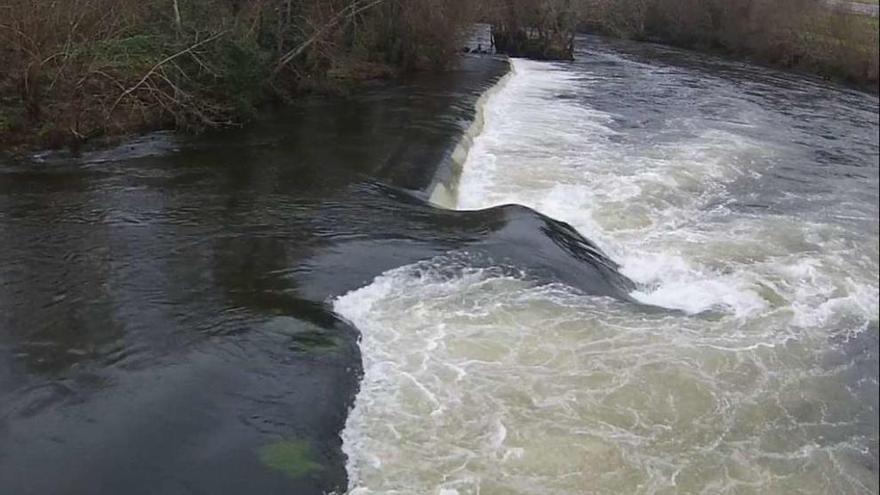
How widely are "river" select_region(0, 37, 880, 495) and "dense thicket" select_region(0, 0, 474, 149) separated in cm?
110

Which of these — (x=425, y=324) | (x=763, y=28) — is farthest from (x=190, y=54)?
(x=763, y=28)

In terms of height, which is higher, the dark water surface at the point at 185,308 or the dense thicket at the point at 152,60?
the dense thicket at the point at 152,60

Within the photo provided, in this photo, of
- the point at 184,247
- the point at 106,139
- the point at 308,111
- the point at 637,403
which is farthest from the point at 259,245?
the point at 308,111

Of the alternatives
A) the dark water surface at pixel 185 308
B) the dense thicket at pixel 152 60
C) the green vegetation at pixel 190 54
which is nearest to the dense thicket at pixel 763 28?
the green vegetation at pixel 190 54

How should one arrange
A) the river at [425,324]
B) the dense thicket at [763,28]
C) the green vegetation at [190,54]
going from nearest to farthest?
the dense thicket at [763,28]
the river at [425,324]
the green vegetation at [190,54]

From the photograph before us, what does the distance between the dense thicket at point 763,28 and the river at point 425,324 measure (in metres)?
0.37

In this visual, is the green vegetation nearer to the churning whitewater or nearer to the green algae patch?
the churning whitewater

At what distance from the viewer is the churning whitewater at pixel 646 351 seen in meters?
6.26

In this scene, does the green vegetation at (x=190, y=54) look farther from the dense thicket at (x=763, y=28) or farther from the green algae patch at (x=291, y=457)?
the green algae patch at (x=291, y=457)

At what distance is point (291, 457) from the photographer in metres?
6.06

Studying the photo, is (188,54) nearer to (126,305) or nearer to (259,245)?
(259,245)

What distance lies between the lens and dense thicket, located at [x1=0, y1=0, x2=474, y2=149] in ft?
46.9

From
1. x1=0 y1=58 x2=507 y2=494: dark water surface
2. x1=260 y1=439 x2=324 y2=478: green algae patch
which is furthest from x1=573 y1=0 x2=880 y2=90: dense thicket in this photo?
x1=0 y1=58 x2=507 y2=494: dark water surface

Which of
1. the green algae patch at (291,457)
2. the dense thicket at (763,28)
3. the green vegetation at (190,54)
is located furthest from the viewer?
the green vegetation at (190,54)
